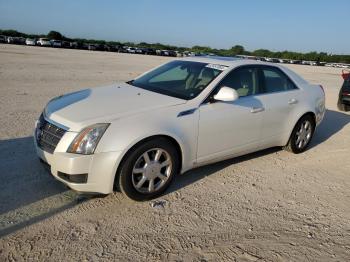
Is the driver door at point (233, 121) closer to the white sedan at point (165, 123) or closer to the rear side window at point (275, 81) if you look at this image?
the white sedan at point (165, 123)

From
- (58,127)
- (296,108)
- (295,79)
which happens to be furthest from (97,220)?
(295,79)

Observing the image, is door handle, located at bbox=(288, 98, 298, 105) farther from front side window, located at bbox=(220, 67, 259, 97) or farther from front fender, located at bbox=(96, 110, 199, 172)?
front fender, located at bbox=(96, 110, 199, 172)

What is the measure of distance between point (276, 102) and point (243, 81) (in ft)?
2.25

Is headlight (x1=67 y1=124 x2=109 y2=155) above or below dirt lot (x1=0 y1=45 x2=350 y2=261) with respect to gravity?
above

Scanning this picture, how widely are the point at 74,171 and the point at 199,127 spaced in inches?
60.4

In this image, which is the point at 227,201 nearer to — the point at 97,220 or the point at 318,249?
the point at 318,249

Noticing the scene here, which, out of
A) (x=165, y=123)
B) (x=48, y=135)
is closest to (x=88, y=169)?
(x=48, y=135)

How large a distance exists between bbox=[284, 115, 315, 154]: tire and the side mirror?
79.7 inches

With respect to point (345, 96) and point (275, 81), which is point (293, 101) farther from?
point (345, 96)

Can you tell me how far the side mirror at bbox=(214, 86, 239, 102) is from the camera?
4336 mm

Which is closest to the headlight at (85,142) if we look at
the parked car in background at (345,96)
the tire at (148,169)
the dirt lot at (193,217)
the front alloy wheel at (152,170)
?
the tire at (148,169)

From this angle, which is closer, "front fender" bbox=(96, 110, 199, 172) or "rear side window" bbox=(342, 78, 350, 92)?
"front fender" bbox=(96, 110, 199, 172)

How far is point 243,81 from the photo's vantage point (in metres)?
5.06

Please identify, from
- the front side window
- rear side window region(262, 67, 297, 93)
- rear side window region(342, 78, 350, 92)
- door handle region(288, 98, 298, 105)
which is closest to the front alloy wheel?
the front side window
